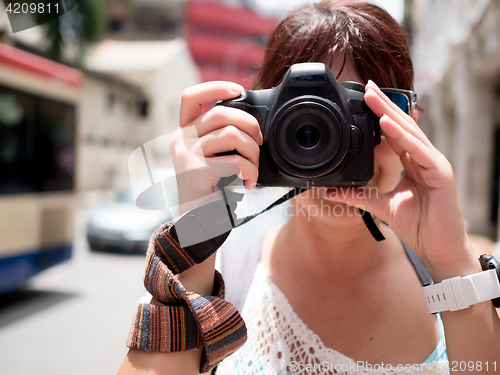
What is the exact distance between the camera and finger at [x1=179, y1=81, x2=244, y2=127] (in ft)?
3.47

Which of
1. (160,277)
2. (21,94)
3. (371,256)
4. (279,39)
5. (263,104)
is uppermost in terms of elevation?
(279,39)

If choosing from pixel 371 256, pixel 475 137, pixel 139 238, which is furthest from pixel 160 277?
pixel 475 137

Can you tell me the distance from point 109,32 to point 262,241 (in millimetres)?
35841

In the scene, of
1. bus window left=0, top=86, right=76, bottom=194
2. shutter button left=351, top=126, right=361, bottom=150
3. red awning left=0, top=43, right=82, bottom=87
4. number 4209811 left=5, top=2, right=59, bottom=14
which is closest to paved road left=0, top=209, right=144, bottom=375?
bus window left=0, top=86, right=76, bottom=194

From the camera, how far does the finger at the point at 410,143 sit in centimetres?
99

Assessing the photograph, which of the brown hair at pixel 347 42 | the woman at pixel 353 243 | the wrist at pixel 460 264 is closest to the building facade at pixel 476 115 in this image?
the brown hair at pixel 347 42

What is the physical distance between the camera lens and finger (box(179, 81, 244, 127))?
8.3 inches

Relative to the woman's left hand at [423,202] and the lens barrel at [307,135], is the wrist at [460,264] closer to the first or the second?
the woman's left hand at [423,202]

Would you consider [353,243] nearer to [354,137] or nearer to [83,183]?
[354,137]

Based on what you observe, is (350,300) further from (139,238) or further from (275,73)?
(139,238)

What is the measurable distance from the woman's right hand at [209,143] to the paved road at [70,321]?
0.90 m

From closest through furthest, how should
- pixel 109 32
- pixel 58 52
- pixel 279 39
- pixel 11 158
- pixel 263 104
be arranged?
pixel 263 104 → pixel 279 39 → pixel 11 158 → pixel 58 52 → pixel 109 32

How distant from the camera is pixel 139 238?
7633 mm

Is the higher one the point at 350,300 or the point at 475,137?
the point at 350,300
